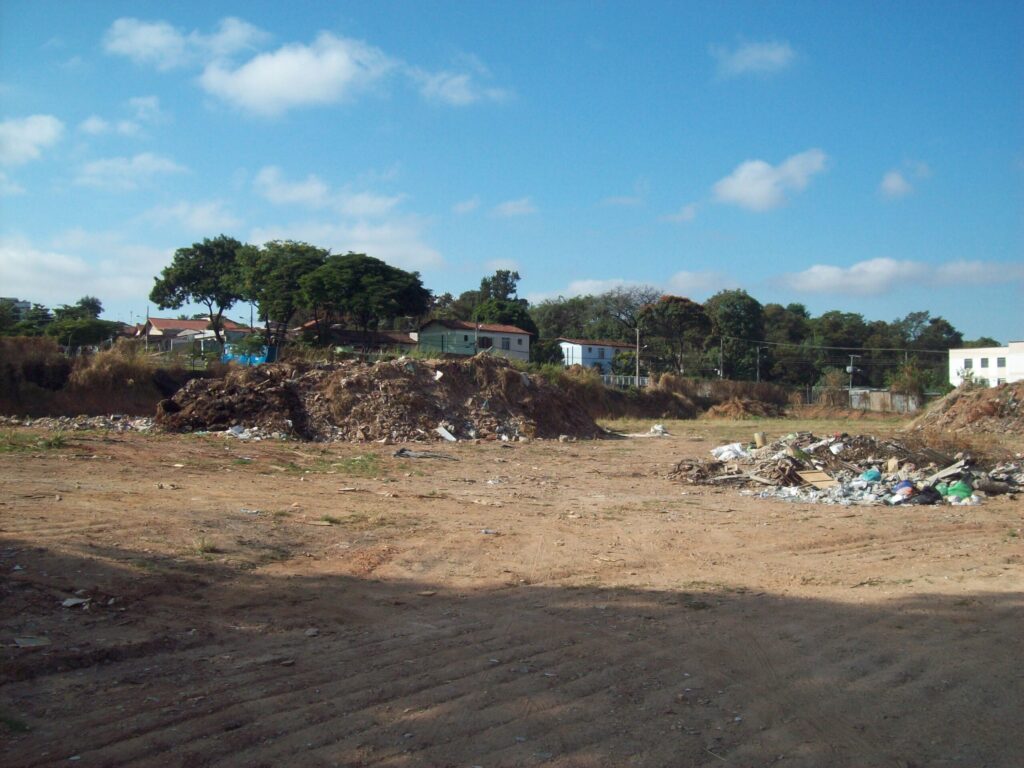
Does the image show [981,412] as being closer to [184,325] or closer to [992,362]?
[992,362]

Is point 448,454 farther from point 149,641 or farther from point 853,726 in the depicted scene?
point 853,726

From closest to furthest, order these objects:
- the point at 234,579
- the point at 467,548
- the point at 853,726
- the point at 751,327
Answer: the point at 853,726
the point at 234,579
the point at 467,548
the point at 751,327

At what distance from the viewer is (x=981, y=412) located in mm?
34625

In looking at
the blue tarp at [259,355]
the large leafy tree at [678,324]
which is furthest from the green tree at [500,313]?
the blue tarp at [259,355]

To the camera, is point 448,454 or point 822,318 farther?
point 822,318

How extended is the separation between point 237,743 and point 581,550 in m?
5.35

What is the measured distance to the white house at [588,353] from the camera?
66125mm

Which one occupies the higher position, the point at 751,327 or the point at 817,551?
the point at 751,327

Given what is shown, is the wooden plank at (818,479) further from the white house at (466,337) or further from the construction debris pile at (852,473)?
the white house at (466,337)

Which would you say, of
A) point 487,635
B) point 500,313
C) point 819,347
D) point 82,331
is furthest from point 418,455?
point 819,347

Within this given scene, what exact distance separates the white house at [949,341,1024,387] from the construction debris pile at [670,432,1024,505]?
49238 mm

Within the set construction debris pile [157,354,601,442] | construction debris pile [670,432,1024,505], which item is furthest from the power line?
construction debris pile [670,432,1024,505]

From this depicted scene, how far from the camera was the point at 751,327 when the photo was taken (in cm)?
6975

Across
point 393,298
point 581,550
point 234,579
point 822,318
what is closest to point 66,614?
point 234,579
